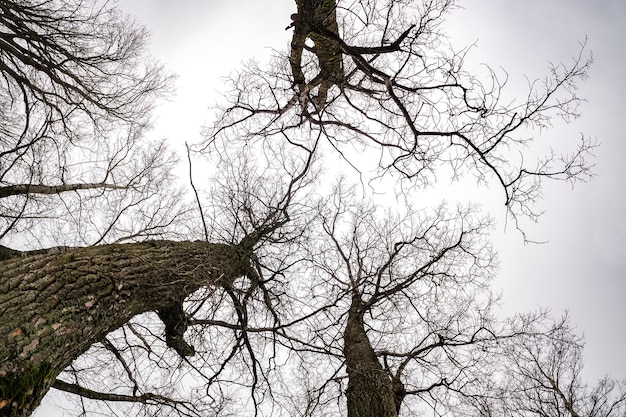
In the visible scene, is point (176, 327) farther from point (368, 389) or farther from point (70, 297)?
point (368, 389)

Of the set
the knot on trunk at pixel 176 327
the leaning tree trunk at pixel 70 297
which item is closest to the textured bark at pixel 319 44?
the leaning tree trunk at pixel 70 297

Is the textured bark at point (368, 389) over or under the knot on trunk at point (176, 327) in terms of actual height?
under

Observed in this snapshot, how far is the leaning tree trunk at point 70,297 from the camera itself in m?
2.14

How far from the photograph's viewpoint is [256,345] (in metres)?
4.62

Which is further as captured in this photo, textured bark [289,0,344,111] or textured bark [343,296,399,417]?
textured bark [343,296,399,417]

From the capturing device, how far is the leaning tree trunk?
7.02ft

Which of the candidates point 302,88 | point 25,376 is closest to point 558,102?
point 302,88

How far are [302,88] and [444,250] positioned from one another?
282 centimetres

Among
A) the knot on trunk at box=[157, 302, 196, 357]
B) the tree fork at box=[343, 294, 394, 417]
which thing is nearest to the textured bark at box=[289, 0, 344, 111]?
the knot on trunk at box=[157, 302, 196, 357]

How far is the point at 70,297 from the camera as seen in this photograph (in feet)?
8.55

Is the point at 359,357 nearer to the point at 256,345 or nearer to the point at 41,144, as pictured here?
the point at 256,345

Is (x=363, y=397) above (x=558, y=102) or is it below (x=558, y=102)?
below

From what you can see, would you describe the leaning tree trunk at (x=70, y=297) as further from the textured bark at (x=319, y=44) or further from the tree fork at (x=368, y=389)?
the textured bark at (x=319, y=44)

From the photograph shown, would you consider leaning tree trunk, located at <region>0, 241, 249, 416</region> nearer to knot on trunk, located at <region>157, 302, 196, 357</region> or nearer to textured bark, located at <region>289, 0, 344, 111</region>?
knot on trunk, located at <region>157, 302, 196, 357</region>
